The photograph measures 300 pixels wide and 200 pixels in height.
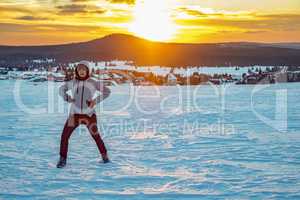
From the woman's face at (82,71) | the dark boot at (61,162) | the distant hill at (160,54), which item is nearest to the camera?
the dark boot at (61,162)

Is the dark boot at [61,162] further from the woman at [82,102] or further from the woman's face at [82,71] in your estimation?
the woman's face at [82,71]

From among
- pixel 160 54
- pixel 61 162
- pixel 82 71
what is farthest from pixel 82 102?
pixel 160 54

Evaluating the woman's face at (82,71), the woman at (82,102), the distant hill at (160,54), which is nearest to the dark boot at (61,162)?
the woman at (82,102)

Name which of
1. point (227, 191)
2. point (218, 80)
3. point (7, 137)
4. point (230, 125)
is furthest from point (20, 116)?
point (218, 80)

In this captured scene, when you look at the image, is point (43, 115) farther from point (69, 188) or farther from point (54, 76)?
point (54, 76)

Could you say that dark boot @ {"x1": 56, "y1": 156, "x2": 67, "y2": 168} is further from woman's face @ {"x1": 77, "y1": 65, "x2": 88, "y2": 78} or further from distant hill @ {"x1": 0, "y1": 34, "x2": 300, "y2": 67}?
distant hill @ {"x1": 0, "y1": 34, "x2": 300, "y2": 67}

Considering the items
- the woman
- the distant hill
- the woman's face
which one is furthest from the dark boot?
the distant hill

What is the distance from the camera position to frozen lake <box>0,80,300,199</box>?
21.2ft

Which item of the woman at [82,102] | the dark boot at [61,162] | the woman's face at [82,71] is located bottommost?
the dark boot at [61,162]

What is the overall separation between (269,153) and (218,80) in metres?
23.4

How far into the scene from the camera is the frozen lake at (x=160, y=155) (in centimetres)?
647

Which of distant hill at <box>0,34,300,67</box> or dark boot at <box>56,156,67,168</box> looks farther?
distant hill at <box>0,34,300,67</box>

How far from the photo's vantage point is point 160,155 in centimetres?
873

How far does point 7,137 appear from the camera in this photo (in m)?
10.8
